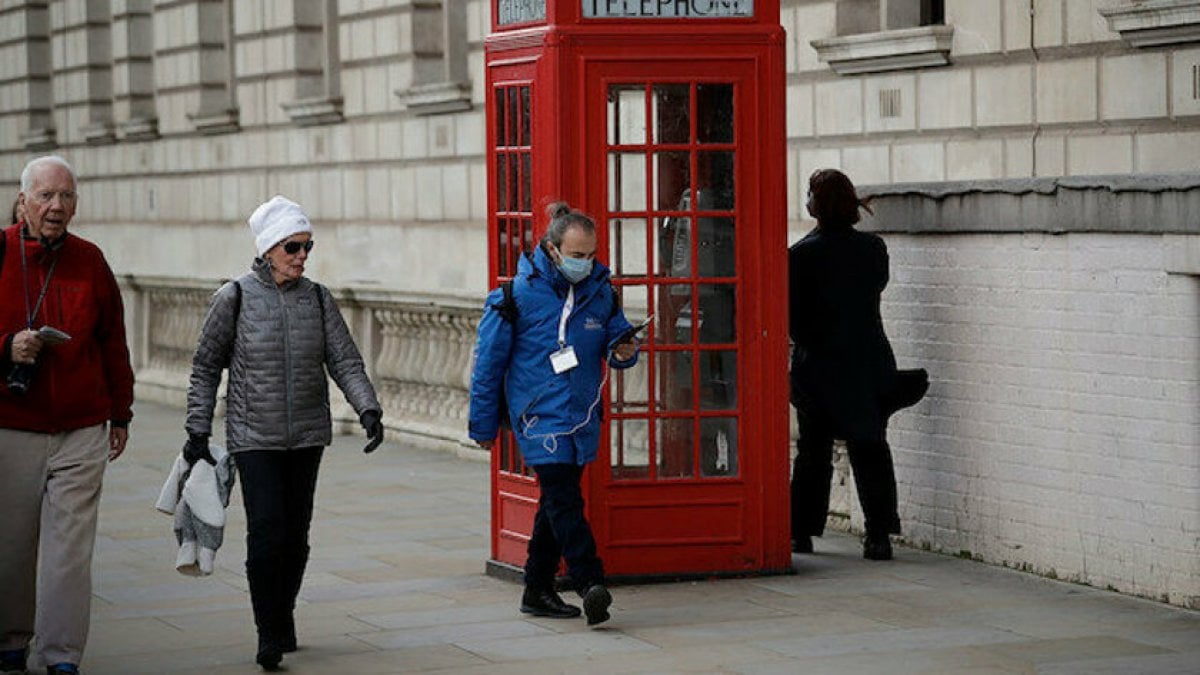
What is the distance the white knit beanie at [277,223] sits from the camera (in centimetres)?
914

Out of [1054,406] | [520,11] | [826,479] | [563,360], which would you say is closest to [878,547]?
[826,479]

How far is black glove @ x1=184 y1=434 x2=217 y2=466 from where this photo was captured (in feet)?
29.7

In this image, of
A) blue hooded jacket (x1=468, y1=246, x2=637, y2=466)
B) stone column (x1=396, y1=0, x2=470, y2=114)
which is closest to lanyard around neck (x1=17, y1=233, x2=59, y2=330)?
blue hooded jacket (x1=468, y1=246, x2=637, y2=466)

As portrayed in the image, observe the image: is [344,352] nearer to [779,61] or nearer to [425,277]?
[779,61]

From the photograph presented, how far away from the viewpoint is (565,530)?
31.8 ft

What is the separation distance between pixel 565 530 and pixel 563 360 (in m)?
0.60

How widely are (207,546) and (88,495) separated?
1.51 feet

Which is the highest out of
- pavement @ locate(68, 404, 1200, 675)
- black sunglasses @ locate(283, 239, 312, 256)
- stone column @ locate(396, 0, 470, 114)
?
stone column @ locate(396, 0, 470, 114)

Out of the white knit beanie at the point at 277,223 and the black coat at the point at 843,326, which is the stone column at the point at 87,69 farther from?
the white knit beanie at the point at 277,223

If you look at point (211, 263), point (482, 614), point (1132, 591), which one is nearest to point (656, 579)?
point (482, 614)

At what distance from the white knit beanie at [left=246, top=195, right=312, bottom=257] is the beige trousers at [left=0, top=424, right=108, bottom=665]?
86cm

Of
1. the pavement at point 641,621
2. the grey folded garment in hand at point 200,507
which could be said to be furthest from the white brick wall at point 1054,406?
the grey folded garment in hand at point 200,507

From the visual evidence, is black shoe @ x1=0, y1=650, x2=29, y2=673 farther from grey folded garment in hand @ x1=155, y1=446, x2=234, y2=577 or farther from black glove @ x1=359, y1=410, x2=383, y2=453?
black glove @ x1=359, y1=410, x2=383, y2=453

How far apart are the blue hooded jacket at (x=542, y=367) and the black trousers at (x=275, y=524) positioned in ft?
2.57
